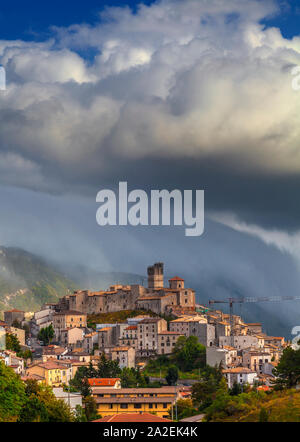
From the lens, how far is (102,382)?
80.2 metres

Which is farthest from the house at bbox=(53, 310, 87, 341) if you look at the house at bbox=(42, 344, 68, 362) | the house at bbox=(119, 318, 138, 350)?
the house at bbox=(119, 318, 138, 350)

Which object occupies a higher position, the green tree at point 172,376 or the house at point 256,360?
the house at point 256,360

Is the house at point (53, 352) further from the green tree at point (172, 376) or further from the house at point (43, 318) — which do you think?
the green tree at point (172, 376)

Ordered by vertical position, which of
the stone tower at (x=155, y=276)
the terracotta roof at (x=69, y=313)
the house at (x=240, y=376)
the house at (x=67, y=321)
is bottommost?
the house at (x=240, y=376)

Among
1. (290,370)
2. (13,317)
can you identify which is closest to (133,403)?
(290,370)

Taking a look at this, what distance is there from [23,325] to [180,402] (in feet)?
148

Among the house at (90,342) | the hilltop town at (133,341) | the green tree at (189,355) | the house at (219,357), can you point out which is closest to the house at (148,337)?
the hilltop town at (133,341)

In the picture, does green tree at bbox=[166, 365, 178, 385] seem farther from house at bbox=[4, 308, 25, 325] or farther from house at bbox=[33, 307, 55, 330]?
house at bbox=[4, 308, 25, 325]

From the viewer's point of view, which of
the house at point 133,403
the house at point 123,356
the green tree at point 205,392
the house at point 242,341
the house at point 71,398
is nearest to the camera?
the house at point 71,398

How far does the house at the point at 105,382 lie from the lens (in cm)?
7931

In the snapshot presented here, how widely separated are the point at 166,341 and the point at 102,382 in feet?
59.9

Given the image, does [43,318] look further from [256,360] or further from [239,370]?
[239,370]

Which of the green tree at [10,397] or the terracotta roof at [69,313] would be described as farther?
the terracotta roof at [69,313]
